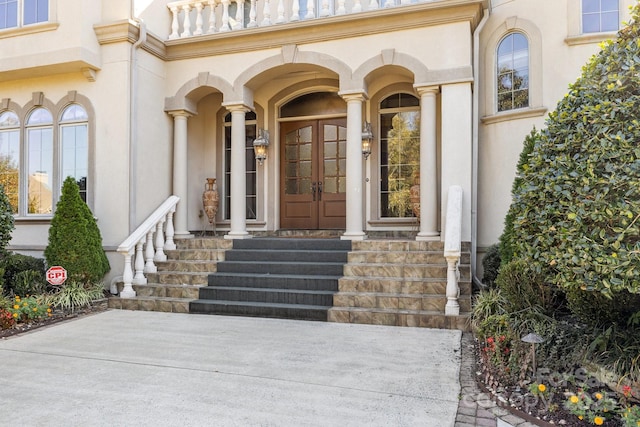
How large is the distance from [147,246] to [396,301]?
3.92 meters

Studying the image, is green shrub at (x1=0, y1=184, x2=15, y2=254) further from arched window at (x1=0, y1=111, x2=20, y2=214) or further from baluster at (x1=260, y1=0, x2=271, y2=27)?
baluster at (x1=260, y1=0, x2=271, y2=27)

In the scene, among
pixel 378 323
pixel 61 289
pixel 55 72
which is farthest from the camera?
pixel 55 72

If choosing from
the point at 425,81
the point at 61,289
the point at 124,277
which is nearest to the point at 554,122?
the point at 425,81

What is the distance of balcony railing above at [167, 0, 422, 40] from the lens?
25.3 feet

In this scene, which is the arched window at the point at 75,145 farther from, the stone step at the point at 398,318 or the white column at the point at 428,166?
the white column at the point at 428,166

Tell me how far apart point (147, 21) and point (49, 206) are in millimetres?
3561

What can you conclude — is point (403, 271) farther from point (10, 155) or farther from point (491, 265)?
point (10, 155)

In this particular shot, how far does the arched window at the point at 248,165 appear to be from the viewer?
30.4ft

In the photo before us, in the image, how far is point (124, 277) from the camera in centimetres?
680

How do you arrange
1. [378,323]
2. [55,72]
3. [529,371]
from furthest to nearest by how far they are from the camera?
[55,72]
[378,323]
[529,371]

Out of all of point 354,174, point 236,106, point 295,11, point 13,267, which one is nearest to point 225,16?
point 295,11

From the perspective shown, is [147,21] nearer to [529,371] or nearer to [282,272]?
[282,272]

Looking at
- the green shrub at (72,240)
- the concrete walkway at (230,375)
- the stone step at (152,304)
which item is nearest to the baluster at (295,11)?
the green shrub at (72,240)

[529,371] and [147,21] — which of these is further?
[147,21]
